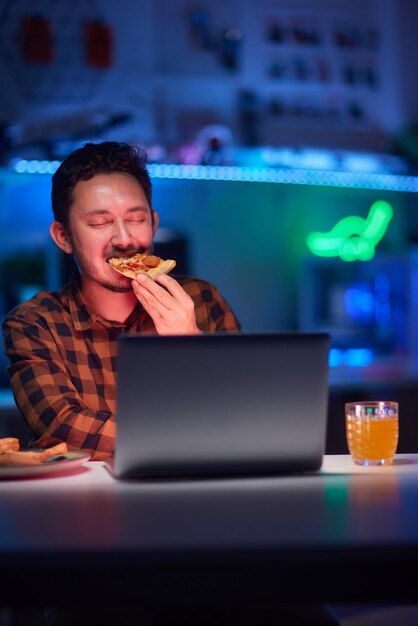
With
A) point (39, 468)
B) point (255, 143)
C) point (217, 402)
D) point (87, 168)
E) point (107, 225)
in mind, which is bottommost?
point (39, 468)

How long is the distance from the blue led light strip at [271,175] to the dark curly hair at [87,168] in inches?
104

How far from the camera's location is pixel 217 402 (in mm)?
1156

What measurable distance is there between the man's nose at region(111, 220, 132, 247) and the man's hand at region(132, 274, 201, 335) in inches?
6.7

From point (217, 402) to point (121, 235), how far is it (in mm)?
926

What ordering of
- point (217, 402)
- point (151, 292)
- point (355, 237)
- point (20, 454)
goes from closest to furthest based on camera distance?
1. point (217, 402)
2. point (20, 454)
3. point (151, 292)
4. point (355, 237)

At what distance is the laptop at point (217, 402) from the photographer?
3.73ft

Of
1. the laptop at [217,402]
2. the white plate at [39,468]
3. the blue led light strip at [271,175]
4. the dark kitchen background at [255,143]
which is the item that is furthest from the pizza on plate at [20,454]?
the blue led light strip at [271,175]

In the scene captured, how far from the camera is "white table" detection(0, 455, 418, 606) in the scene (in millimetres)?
763

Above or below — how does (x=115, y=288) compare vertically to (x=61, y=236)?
below

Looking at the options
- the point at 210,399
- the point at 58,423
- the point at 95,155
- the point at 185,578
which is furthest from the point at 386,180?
the point at 185,578

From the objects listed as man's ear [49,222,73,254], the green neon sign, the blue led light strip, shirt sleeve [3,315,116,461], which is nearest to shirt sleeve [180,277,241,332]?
man's ear [49,222,73,254]

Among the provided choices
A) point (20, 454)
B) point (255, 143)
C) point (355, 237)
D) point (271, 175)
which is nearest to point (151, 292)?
point (20, 454)

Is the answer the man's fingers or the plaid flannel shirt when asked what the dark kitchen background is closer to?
the plaid flannel shirt

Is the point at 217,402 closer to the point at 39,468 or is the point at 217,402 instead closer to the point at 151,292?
the point at 39,468
